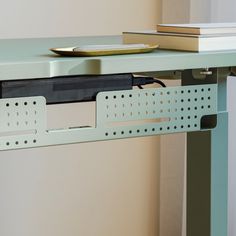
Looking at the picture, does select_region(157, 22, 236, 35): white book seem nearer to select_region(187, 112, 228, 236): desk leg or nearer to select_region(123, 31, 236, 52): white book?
select_region(123, 31, 236, 52): white book

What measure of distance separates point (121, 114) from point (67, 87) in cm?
12

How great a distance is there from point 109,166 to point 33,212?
327mm

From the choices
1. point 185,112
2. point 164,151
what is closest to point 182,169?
point 164,151

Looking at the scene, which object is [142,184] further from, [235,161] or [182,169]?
[235,161]

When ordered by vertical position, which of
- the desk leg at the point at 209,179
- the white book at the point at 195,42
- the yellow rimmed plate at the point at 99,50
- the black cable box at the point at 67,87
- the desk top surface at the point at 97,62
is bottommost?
the desk leg at the point at 209,179

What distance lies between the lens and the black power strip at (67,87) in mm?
1318

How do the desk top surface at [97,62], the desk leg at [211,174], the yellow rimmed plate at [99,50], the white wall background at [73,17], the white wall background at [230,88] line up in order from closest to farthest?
the desk top surface at [97,62]
the yellow rimmed plate at [99,50]
the desk leg at [211,174]
the white wall background at [230,88]
the white wall background at [73,17]

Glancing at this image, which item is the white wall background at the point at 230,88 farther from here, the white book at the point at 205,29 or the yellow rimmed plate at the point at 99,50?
the yellow rimmed plate at the point at 99,50

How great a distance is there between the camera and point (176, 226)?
2.81 m

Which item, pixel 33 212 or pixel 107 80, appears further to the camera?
pixel 33 212

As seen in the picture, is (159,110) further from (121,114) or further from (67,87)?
(67,87)

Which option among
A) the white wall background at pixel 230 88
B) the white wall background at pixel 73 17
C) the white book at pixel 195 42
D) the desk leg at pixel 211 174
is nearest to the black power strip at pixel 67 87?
the white book at pixel 195 42

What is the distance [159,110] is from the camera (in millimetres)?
1442

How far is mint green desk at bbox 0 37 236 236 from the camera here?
131cm
